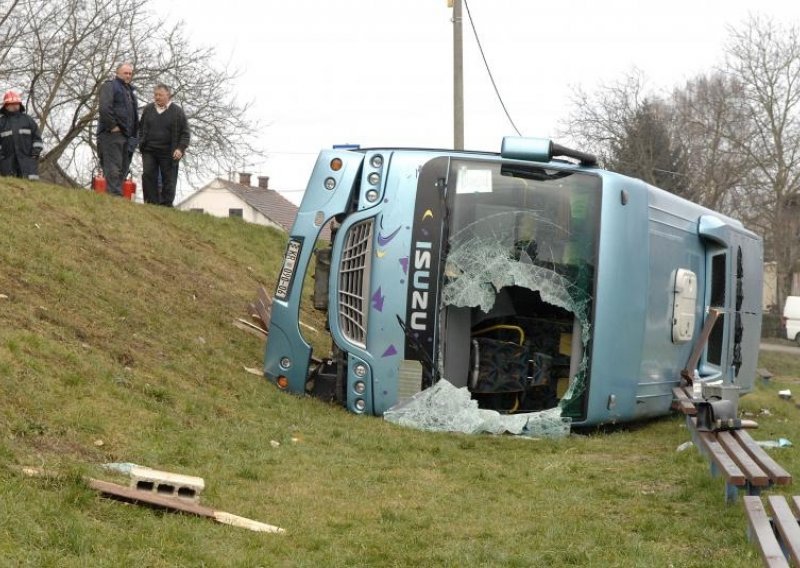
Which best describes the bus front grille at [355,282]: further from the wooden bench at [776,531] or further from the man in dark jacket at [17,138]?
the man in dark jacket at [17,138]

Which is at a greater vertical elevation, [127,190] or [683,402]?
[127,190]

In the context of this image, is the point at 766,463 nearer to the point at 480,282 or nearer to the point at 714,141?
the point at 480,282

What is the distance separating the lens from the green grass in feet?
20.1

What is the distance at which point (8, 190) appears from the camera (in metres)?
14.7

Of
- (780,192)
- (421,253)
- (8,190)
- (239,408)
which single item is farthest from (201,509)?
(780,192)

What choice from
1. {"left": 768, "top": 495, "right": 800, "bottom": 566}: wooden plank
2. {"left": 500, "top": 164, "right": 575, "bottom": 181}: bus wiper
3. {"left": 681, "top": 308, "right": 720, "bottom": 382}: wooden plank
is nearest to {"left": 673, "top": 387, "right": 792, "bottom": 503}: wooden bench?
{"left": 768, "top": 495, "right": 800, "bottom": 566}: wooden plank

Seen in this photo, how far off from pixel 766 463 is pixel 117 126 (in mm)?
11534

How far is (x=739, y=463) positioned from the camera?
24.2ft

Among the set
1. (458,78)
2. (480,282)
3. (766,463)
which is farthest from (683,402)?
(458,78)

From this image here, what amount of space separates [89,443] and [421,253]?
4142mm

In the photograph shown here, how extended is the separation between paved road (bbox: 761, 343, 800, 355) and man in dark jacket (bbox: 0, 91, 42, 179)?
31708 millimetres

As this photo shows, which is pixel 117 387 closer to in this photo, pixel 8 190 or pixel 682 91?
pixel 8 190

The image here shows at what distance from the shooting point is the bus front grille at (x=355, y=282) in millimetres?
11391

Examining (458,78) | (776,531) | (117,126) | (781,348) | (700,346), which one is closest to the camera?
(776,531)
